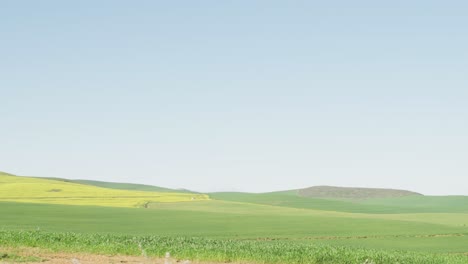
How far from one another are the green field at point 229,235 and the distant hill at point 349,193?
6274cm

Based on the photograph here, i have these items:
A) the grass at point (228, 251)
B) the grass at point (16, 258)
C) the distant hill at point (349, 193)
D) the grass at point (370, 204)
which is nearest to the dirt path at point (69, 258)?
the grass at point (16, 258)

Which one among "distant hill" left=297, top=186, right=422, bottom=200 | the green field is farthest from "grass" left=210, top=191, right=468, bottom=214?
the green field

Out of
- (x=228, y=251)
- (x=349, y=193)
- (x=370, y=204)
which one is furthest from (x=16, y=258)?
(x=349, y=193)

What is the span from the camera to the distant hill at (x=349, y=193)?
147 metres

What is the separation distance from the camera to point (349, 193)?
15025 centimetres

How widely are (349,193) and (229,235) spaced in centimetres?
10667

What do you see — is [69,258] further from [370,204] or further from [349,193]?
[349,193]

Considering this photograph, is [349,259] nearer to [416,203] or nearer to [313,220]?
[313,220]

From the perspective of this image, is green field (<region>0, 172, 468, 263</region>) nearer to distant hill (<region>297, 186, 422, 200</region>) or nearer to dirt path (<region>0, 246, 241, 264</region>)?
dirt path (<region>0, 246, 241, 264</region>)

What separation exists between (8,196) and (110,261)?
73807mm

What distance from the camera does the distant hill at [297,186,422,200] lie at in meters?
147

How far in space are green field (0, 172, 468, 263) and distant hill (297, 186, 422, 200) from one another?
2470 inches

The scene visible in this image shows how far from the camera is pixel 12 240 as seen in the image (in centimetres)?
3091

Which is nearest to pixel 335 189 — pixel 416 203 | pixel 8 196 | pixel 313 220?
pixel 416 203
